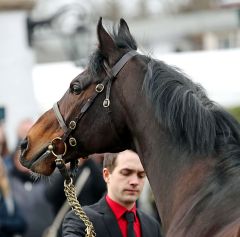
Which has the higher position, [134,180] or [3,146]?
[134,180]

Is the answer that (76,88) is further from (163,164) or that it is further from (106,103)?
(163,164)

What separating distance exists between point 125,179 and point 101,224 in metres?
0.41

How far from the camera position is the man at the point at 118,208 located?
6.16 metres

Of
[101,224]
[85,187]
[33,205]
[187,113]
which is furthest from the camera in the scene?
[33,205]

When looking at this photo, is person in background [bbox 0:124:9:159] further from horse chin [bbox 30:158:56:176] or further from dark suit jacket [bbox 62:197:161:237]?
horse chin [bbox 30:158:56:176]

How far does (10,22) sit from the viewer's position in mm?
15648

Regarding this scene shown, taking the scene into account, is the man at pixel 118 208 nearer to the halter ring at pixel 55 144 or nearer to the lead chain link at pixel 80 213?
the lead chain link at pixel 80 213

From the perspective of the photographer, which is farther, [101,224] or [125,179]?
[125,179]

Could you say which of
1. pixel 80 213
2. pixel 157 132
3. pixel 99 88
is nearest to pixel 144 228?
pixel 80 213

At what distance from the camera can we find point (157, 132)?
560 centimetres

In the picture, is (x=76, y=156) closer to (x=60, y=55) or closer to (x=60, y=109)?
(x=60, y=109)

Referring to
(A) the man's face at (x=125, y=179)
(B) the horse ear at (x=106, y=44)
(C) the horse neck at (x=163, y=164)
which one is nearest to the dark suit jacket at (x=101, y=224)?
(A) the man's face at (x=125, y=179)

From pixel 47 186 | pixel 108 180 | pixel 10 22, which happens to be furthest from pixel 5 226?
pixel 10 22

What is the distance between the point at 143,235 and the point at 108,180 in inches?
19.1
